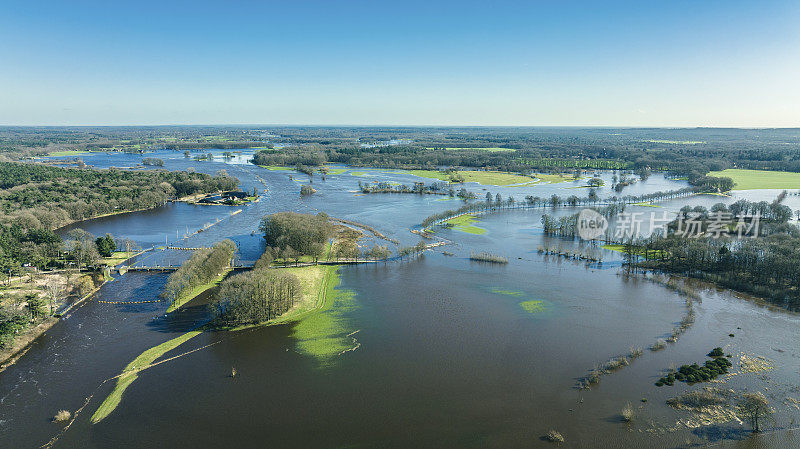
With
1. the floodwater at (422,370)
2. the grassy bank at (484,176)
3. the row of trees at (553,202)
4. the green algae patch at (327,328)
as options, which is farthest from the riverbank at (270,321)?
the grassy bank at (484,176)

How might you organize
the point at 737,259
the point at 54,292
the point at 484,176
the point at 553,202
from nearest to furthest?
1. the point at 54,292
2. the point at 737,259
3. the point at 553,202
4. the point at 484,176

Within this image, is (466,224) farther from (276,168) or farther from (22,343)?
(276,168)

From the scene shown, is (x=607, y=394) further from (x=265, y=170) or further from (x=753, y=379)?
(x=265, y=170)

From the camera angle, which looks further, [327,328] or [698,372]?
[327,328]

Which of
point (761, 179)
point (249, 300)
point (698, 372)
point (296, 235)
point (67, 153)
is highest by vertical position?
point (67, 153)

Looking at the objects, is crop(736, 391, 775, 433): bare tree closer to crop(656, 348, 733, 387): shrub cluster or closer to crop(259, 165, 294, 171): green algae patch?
crop(656, 348, 733, 387): shrub cluster

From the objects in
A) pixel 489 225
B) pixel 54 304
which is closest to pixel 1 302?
pixel 54 304

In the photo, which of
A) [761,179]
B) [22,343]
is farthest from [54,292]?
[761,179]
